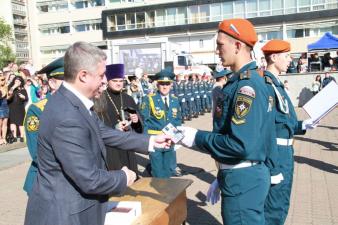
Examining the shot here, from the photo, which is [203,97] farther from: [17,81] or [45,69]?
[45,69]

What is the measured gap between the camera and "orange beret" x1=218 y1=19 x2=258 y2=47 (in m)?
2.74

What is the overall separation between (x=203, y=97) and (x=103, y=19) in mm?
35690

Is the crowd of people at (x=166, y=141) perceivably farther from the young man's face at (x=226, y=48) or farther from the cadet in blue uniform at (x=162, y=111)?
the cadet in blue uniform at (x=162, y=111)

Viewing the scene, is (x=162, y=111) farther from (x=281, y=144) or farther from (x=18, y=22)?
(x=18, y=22)

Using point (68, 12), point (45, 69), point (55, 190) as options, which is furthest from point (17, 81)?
point (68, 12)

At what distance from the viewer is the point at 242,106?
257 centimetres

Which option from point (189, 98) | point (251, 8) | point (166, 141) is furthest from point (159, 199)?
point (251, 8)

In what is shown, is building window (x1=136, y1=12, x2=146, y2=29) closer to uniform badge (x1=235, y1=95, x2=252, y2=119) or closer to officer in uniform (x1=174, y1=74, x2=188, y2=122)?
officer in uniform (x1=174, y1=74, x2=188, y2=122)

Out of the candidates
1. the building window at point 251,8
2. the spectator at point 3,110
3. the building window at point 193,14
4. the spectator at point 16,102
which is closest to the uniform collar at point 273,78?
the spectator at point 3,110

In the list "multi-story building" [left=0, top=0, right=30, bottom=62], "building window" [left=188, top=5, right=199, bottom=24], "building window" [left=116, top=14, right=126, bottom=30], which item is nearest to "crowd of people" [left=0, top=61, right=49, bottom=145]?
"building window" [left=188, top=5, right=199, bottom=24]

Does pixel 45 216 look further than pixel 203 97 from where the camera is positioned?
No

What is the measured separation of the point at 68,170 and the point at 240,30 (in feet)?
4.75

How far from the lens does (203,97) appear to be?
18.6 m

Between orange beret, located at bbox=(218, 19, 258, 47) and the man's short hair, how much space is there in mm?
965
